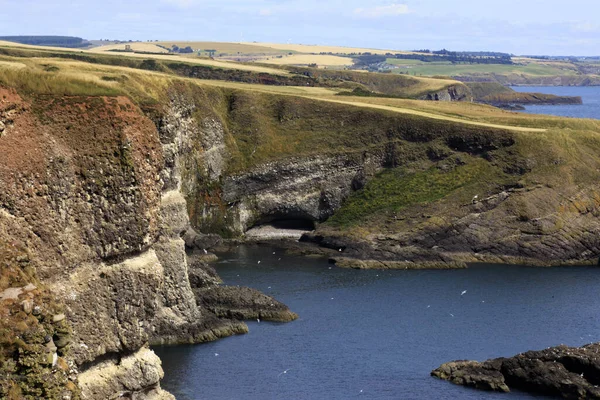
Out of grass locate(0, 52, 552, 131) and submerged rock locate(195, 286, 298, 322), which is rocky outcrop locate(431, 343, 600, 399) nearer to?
submerged rock locate(195, 286, 298, 322)

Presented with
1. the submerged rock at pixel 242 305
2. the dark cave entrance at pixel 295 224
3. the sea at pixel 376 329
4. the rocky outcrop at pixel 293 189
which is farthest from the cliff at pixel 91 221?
the dark cave entrance at pixel 295 224

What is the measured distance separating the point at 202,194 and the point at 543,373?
66934 mm

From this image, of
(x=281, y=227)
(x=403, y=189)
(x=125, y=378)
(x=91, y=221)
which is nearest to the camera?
(x=91, y=221)

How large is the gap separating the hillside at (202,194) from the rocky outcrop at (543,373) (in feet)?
70.6

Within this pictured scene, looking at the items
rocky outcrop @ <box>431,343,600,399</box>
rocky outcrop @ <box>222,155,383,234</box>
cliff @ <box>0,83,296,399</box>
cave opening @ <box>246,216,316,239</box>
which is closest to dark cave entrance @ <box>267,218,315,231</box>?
cave opening @ <box>246,216,316,239</box>

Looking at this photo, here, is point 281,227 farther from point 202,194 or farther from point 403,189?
point 403,189

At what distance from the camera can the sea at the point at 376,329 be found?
76.3 metres

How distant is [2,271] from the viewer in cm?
3888

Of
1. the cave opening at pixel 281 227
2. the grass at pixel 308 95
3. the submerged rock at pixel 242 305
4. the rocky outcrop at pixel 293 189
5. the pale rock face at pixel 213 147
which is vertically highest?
the grass at pixel 308 95

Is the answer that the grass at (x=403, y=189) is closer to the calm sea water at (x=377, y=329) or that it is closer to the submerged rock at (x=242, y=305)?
the calm sea water at (x=377, y=329)

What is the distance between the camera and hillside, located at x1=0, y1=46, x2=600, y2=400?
4575 cm

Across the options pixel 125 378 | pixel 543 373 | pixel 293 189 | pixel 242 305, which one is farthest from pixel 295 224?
pixel 125 378

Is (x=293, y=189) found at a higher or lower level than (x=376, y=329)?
higher

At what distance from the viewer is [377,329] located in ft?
303
